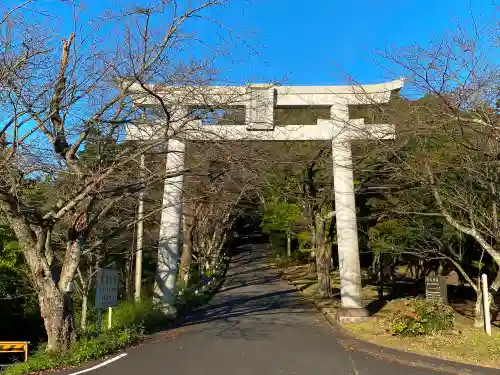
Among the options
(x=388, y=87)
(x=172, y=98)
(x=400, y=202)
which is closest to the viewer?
(x=172, y=98)

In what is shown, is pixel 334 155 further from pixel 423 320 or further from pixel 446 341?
pixel 446 341

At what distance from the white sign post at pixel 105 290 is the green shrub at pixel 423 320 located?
22.7ft

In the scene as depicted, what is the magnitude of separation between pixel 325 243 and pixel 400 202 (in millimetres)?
5550

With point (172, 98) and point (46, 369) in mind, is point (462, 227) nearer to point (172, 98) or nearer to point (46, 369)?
point (172, 98)

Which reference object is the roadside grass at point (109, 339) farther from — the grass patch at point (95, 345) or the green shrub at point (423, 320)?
the green shrub at point (423, 320)

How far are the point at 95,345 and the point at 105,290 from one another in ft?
6.60

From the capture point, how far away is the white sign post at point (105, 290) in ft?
37.0

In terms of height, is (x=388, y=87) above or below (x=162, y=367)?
above

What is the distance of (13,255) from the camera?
2197 centimetres

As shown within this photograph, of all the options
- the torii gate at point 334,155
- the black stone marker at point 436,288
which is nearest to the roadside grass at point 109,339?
the torii gate at point 334,155

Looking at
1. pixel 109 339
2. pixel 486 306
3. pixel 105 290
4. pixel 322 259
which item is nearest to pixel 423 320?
pixel 486 306

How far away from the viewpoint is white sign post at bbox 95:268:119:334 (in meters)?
11.3


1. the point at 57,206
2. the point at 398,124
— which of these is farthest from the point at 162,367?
the point at 398,124

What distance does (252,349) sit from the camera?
1067cm
